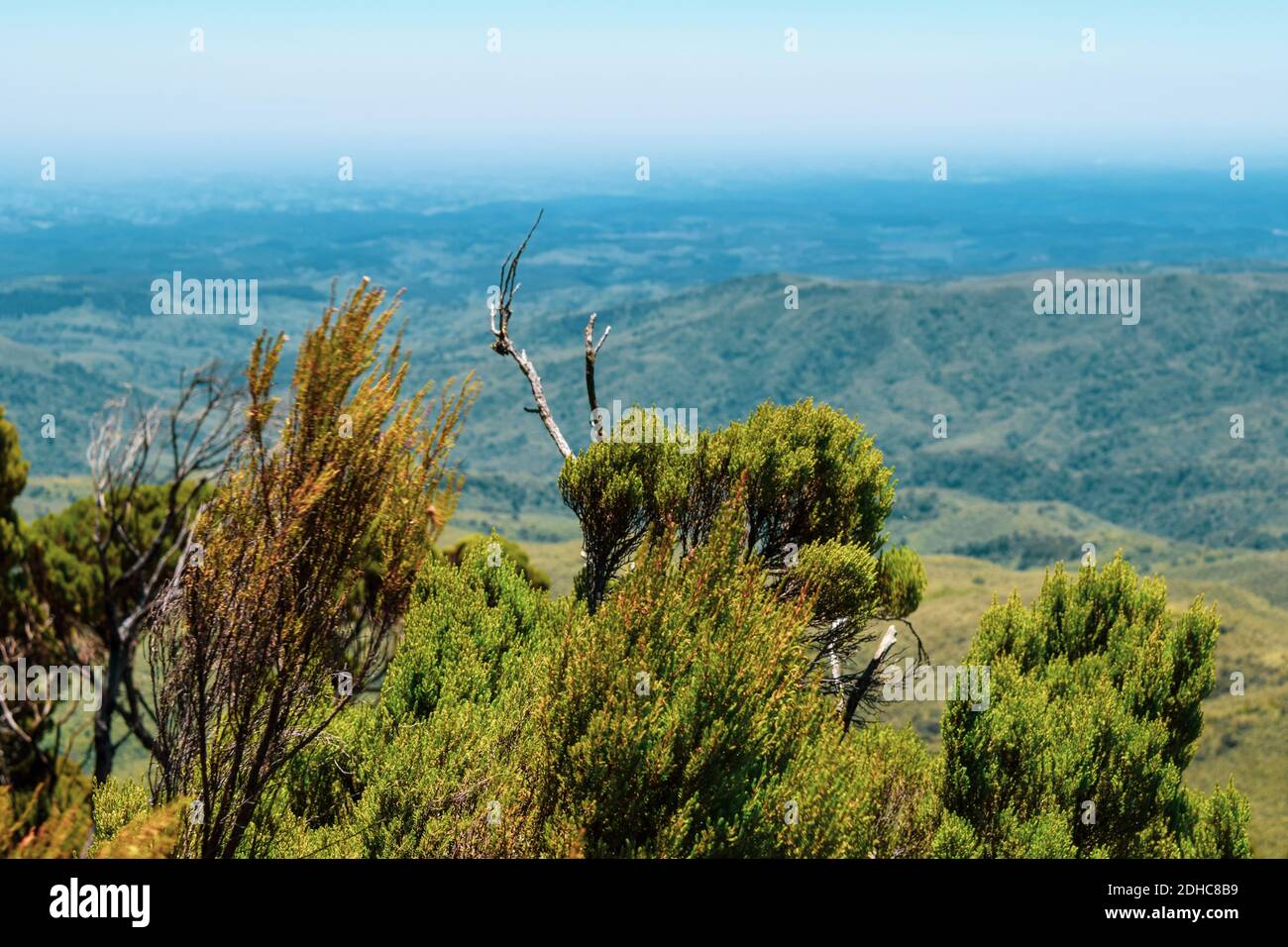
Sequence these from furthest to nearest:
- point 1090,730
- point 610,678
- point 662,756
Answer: point 1090,730, point 610,678, point 662,756

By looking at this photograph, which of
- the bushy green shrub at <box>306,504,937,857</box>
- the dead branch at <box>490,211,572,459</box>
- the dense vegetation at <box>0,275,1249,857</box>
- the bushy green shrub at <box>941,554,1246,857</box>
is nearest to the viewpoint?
the dense vegetation at <box>0,275,1249,857</box>

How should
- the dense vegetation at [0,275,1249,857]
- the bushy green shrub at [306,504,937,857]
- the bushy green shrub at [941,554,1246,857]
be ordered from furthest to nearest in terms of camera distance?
the bushy green shrub at [941,554,1246,857], the bushy green shrub at [306,504,937,857], the dense vegetation at [0,275,1249,857]

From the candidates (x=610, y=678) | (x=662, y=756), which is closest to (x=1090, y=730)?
(x=662, y=756)

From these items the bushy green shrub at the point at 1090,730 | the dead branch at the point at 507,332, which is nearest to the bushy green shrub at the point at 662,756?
the bushy green shrub at the point at 1090,730

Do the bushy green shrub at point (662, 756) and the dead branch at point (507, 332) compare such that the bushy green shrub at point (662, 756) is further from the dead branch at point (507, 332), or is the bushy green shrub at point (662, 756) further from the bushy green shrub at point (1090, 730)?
the dead branch at point (507, 332)

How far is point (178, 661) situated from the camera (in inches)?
280

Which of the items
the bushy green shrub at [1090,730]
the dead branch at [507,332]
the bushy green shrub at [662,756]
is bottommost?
the bushy green shrub at [1090,730]

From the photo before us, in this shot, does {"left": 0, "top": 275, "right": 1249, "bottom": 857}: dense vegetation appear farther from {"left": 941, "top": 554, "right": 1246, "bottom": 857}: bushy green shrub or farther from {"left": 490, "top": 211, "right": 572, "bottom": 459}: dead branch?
{"left": 490, "top": 211, "right": 572, "bottom": 459}: dead branch

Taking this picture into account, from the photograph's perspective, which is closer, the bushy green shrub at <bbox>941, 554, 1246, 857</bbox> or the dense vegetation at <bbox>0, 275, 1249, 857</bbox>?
the dense vegetation at <bbox>0, 275, 1249, 857</bbox>

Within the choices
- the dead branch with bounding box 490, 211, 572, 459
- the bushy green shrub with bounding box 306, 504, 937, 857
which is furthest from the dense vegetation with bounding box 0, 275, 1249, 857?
the dead branch with bounding box 490, 211, 572, 459

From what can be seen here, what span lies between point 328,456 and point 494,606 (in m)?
7.29

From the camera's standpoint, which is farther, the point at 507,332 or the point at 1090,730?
the point at 507,332

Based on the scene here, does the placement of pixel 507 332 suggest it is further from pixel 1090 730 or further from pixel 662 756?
pixel 1090 730
